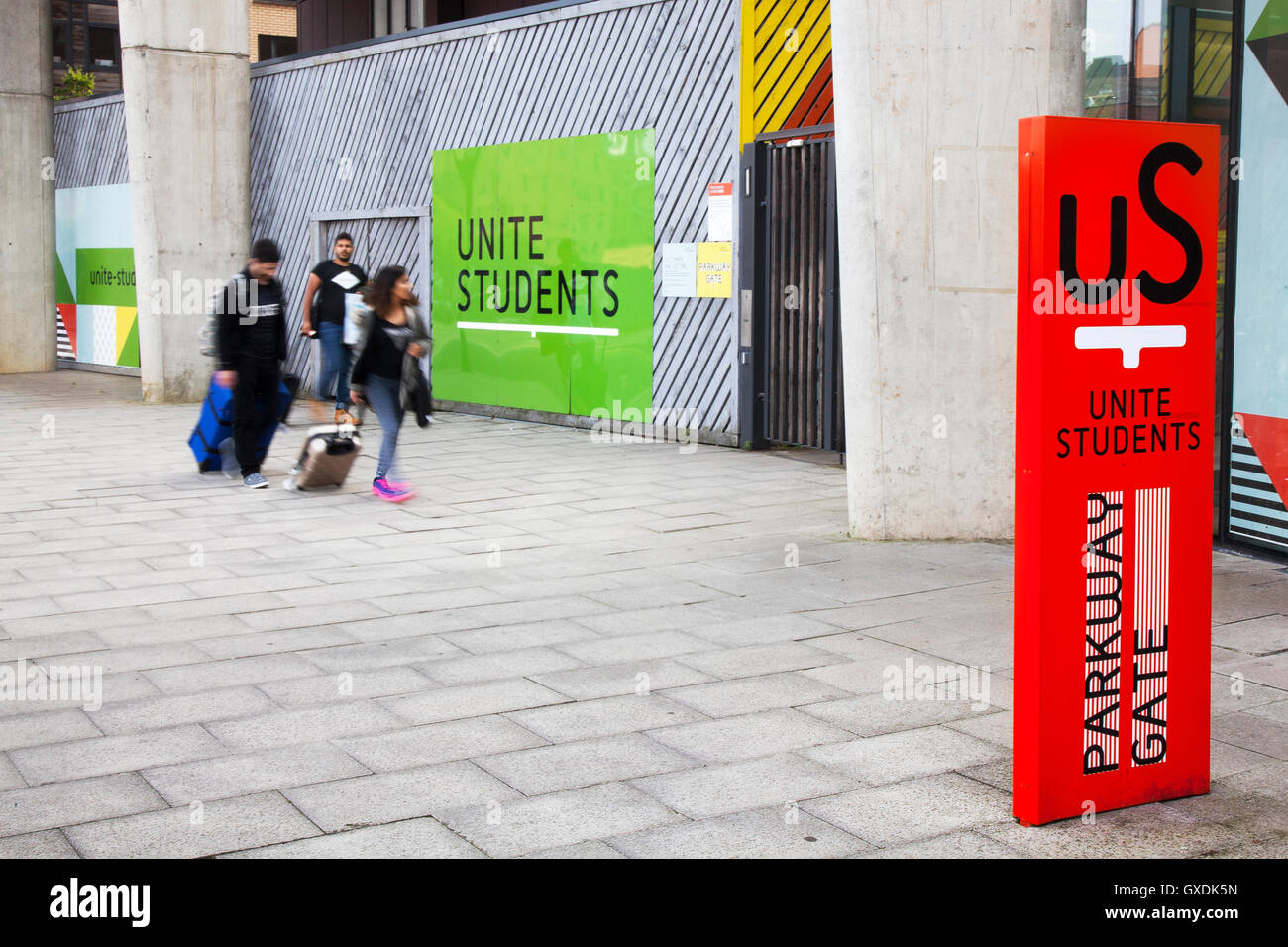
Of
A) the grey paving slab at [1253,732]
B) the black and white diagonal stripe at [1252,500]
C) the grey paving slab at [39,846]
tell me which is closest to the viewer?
the grey paving slab at [39,846]

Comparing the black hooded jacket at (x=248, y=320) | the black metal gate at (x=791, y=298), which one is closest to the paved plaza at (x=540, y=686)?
the black hooded jacket at (x=248, y=320)

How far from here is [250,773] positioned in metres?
4.45

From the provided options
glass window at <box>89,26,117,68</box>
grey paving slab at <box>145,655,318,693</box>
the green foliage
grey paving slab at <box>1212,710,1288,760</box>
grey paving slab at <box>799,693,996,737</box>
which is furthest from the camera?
glass window at <box>89,26,117,68</box>

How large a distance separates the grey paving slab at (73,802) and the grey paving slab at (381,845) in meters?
0.56

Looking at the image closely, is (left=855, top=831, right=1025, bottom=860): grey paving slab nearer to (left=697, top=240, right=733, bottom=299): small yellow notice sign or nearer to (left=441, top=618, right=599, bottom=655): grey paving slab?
(left=441, top=618, right=599, bottom=655): grey paving slab

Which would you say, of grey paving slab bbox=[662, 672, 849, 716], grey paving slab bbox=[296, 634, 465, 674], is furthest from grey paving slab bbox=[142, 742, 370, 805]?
grey paving slab bbox=[662, 672, 849, 716]

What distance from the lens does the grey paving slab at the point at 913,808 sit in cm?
398

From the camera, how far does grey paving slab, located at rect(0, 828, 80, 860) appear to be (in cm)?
378

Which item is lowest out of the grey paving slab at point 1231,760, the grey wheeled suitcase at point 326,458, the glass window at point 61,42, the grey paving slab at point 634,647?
the grey paving slab at point 1231,760

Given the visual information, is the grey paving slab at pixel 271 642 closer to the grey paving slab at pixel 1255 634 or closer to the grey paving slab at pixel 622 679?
the grey paving slab at pixel 622 679

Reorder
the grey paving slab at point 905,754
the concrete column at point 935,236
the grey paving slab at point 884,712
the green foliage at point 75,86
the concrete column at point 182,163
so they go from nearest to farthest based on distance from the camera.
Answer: the grey paving slab at point 905,754 → the grey paving slab at point 884,712 → the concrete column at point 935,236 → the concrete column at point 182,163 → the green foliage at point 75,86

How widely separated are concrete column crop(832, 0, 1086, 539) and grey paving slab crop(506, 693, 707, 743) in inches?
136
